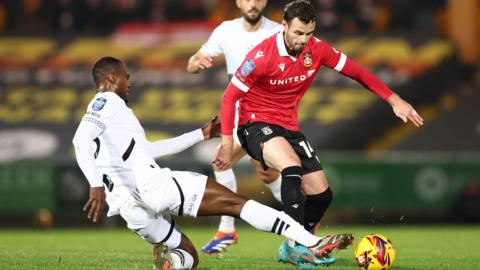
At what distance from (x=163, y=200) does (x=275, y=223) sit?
83 centimetres

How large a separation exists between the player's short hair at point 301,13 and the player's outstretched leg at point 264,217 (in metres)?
1.56

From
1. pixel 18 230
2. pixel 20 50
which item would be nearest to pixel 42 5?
pixel 20 50

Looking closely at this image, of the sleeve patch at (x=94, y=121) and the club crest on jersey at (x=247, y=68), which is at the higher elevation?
the club crest on jersey at (x=247, y=68)

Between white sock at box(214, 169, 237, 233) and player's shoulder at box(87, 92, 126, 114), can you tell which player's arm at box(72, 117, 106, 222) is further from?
white sock at box(214, 169, 237, 233)

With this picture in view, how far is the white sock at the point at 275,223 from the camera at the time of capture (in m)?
7.22

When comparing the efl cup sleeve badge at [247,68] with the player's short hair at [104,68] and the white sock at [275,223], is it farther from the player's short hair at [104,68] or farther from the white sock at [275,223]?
the white sock at [275,223]

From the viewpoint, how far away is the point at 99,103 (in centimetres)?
734

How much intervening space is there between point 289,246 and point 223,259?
3.97 feet

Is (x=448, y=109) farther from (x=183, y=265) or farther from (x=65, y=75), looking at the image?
(x=183, y=265)

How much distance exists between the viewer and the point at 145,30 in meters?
24.1

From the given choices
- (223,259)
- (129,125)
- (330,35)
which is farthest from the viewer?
(330,35)

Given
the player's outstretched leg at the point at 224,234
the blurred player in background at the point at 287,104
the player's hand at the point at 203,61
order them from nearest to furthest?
the blurred player in background at the point at 287,104 < the player's hand at the point at 203,61 < the player's outstretched leg at the point at 224,234

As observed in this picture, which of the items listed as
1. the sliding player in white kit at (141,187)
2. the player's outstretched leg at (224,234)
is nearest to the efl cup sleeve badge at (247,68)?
the sliding player in white kit at (141,187)

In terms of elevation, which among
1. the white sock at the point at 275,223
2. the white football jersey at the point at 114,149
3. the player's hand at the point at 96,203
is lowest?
the player's hand at the point at 96,203
